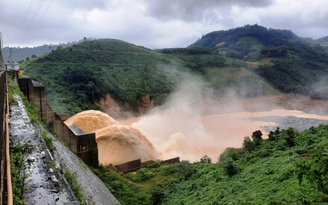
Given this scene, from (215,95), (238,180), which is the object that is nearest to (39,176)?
(238,180)

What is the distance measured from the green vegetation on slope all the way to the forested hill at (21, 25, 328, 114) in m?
23.8

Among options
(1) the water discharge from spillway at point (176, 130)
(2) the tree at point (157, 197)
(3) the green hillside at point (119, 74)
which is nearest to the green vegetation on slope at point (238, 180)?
(2) the tree at point (157, 197)

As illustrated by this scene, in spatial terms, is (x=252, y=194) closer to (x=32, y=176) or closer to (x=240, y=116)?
(x=32, y=176)

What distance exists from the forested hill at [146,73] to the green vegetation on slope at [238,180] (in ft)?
78.0

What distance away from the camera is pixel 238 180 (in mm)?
18938

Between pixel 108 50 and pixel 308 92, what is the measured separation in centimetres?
5931

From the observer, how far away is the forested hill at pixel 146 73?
56.0m

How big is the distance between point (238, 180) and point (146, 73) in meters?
57.8

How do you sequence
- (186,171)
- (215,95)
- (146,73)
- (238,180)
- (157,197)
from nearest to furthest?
(238,180) < (157,197) < (186,171) < (146,73) < (215,95)

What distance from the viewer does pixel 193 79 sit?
80938mm

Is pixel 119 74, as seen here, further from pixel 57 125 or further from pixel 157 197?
pixel 157 197

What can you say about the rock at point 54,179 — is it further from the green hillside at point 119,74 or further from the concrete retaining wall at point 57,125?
the green hillside at point 119,74

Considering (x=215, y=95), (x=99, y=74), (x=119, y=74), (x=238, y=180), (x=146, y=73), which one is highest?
(x=146, y=73)

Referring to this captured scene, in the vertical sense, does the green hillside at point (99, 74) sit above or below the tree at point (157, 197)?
above
